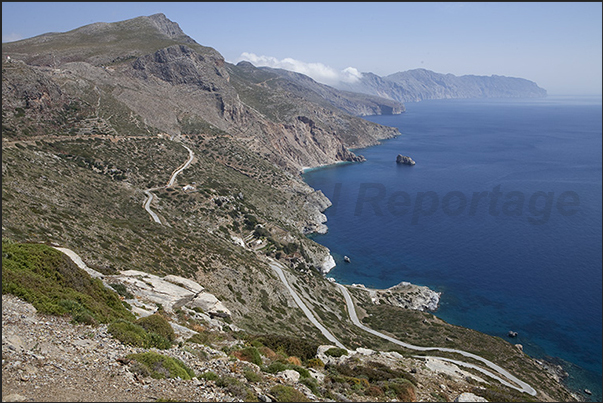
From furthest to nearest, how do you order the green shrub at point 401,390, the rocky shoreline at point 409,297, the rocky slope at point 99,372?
the rocky shoreline at point 409,297 → the green shrub at point 401,390 → the rocky slope at point 99,372

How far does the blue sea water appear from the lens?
55.0m

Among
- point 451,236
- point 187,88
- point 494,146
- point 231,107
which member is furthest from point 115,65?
point 494,146

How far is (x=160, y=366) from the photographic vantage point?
1177cm

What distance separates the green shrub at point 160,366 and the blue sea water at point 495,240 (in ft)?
161

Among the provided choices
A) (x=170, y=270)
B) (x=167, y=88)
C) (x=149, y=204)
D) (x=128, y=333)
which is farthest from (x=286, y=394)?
(x=167, y=88)

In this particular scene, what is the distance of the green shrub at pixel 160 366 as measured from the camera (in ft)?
37.7

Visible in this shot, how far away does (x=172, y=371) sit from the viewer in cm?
1173

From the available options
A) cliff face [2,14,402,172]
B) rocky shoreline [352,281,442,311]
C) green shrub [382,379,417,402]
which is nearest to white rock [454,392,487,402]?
green shrub [382,379,417,402]

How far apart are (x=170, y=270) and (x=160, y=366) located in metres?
22.8

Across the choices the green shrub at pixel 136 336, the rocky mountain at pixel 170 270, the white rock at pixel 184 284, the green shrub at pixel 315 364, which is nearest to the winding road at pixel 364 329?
the rocky mountain at pixel 170 270

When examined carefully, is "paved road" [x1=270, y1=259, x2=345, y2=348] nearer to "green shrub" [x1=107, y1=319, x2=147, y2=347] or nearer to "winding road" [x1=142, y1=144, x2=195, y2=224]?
"winding road" [x1=142, y1=144, x2=195, y2=224]

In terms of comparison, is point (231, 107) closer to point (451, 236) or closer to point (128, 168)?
point (128, 168)

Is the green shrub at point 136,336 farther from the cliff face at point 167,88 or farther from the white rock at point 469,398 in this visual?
the cliff face at point 167,88

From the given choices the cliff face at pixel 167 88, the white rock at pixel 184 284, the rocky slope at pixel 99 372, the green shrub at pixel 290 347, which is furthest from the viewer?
the cliff face at pixel 167 88
